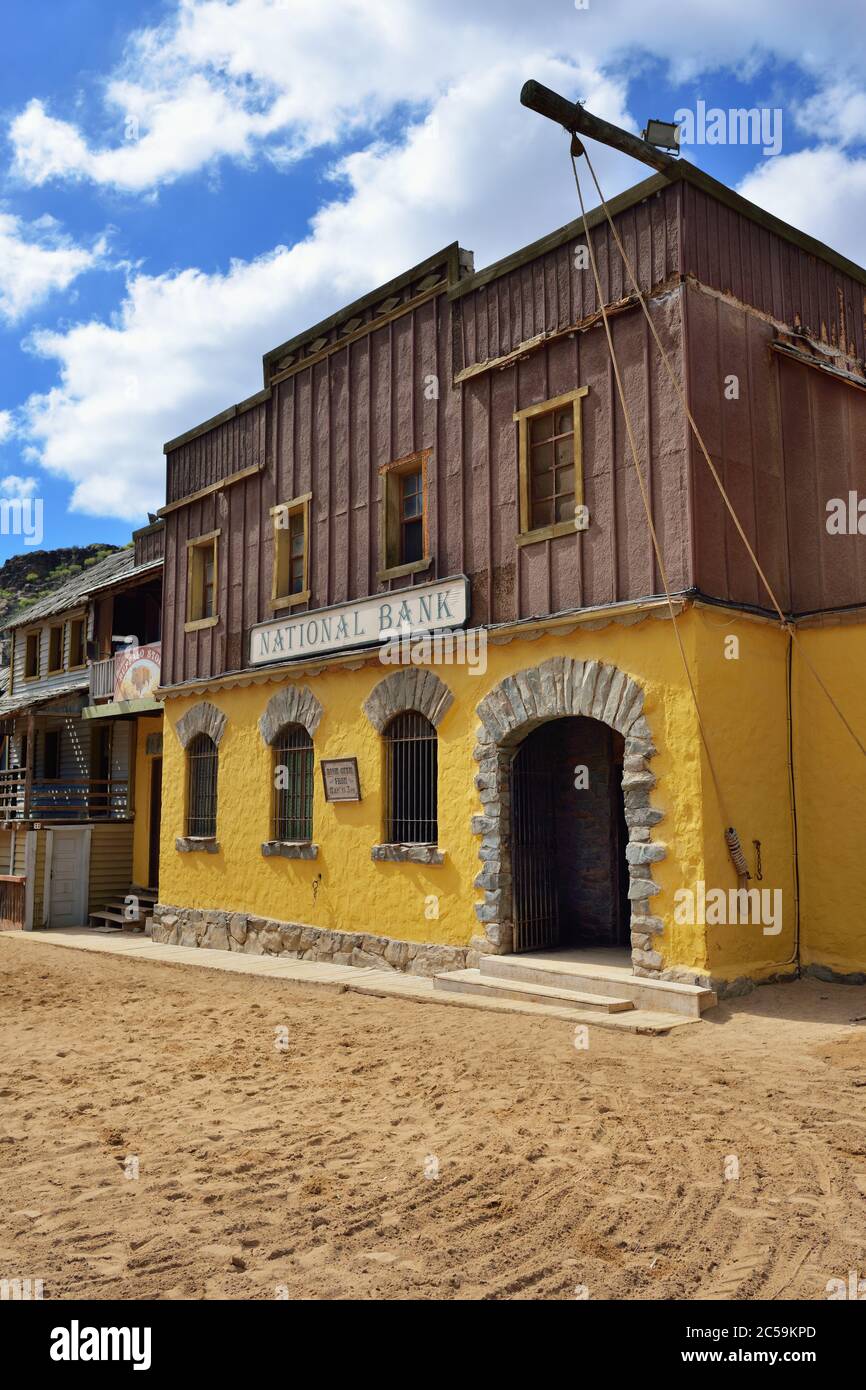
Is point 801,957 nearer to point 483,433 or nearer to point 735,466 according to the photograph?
point 735,466

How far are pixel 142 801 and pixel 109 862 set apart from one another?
1335mm

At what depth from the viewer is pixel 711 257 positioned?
965 centimetres

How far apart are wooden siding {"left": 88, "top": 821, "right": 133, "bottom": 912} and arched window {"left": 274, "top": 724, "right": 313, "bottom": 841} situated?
7.29 m

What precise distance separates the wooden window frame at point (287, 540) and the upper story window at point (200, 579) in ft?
5.86

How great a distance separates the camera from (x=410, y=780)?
11734mm


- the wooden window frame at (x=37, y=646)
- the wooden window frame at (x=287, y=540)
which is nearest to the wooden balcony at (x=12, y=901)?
the wooden window frame at (x=37, y=646)

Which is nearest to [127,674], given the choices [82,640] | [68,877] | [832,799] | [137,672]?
[137,672]

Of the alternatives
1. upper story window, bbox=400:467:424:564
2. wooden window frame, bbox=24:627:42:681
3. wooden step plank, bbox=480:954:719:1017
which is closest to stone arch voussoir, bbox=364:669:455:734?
upper story window, bbox=400:467:424:564

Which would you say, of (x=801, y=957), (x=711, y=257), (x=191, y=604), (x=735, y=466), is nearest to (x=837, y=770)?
(x=801, y=957)

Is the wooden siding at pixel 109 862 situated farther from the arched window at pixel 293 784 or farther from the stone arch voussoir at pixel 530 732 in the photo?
the stone arch voussoir at pixel 530 732

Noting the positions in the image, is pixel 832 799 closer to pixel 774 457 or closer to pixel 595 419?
pixel 774 457

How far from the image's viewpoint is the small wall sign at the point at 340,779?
12.2 metres

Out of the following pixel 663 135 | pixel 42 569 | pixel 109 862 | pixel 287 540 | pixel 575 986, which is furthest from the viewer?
pixel 42 569

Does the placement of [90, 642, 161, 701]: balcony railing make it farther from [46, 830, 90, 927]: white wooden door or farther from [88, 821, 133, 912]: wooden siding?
[46, 830, 90, 927]: white wooden door
